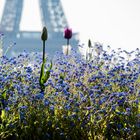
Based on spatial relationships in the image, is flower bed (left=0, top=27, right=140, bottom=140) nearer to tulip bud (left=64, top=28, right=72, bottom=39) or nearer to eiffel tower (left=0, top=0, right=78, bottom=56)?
tulip bud (left=64, top=28, right=72, bottom=39)

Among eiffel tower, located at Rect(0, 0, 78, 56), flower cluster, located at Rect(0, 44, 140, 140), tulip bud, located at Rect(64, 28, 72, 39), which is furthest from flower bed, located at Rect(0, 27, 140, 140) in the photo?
eiffel tower, located at Rect(0, 0, 78, 56)

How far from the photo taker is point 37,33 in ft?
216

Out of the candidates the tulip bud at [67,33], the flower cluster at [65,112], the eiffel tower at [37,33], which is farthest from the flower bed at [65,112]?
the eiffel tower at [37,33]

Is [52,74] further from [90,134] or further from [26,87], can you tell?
[90,134]

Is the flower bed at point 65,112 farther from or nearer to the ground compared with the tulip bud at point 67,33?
nearer to the ground

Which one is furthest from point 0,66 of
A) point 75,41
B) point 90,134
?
point 75,41

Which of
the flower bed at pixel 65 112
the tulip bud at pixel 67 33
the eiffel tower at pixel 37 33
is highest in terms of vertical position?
the tulip bud at pixel 67 33

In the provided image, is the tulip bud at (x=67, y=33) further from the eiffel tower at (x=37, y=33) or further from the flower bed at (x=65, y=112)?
the eiffel tower at (x=37, y=33)

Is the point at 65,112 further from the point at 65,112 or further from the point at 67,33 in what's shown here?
the point at 67,33

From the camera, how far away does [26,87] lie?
3459 millimetres

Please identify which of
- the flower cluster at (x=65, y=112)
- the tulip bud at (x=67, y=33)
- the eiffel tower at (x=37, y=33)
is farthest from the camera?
the eiffel tower at (x=37, y=33)

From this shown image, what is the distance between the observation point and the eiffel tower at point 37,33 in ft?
200

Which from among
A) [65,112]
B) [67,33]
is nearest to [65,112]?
[65,112]

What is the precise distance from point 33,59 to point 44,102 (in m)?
1.77
